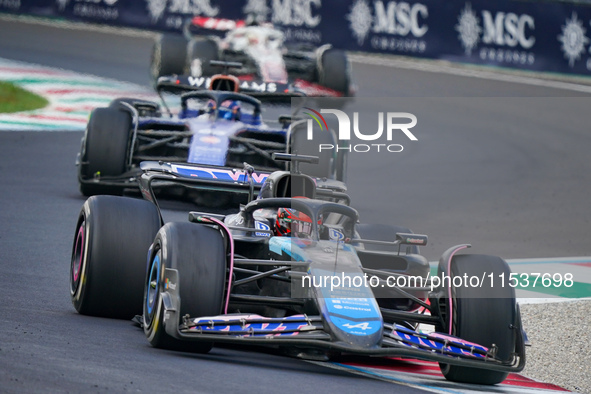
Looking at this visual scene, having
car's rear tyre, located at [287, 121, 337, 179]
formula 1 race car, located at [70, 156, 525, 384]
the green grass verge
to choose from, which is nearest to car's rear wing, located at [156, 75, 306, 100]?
car's rear tyre, located at [287, 121, 337, 179]

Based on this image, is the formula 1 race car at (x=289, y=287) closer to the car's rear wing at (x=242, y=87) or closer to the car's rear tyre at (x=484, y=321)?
the car's rear tyre at (x=484, y=321)

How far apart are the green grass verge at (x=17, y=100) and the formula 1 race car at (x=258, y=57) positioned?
2135mm

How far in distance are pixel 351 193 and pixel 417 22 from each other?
1236cm

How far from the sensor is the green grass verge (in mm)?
19234

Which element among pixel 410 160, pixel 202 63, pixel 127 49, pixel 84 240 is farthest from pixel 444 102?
pixel 84 240

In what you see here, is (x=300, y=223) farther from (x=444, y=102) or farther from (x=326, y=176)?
(x=444, y=102)

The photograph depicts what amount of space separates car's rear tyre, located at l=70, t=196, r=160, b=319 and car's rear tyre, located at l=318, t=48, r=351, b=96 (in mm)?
12879

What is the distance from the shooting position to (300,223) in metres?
7.45

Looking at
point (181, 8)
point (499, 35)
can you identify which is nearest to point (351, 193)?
point (499, 35)

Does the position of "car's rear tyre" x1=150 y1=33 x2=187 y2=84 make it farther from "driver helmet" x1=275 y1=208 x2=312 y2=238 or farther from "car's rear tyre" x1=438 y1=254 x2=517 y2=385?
"car's rear tyre" x1=438 y1=254 x2=517 y2=385

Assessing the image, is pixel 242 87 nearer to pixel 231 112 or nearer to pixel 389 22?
pixel 231 112

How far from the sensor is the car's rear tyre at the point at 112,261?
24.5 ft

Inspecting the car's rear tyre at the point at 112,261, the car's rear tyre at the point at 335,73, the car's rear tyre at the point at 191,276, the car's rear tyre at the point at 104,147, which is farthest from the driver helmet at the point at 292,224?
the car's rear tyre at the point at 335,73

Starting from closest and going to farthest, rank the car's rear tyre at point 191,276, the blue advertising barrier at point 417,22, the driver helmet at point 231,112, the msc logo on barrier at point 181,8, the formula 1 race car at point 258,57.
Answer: the car's rear tyre at point 191,276
the driver helmet at point 231,112
the formula 1 race car at point 258,57
the blue advertising barrier at point 417,22
the msc logo on barrier at point 181,8
